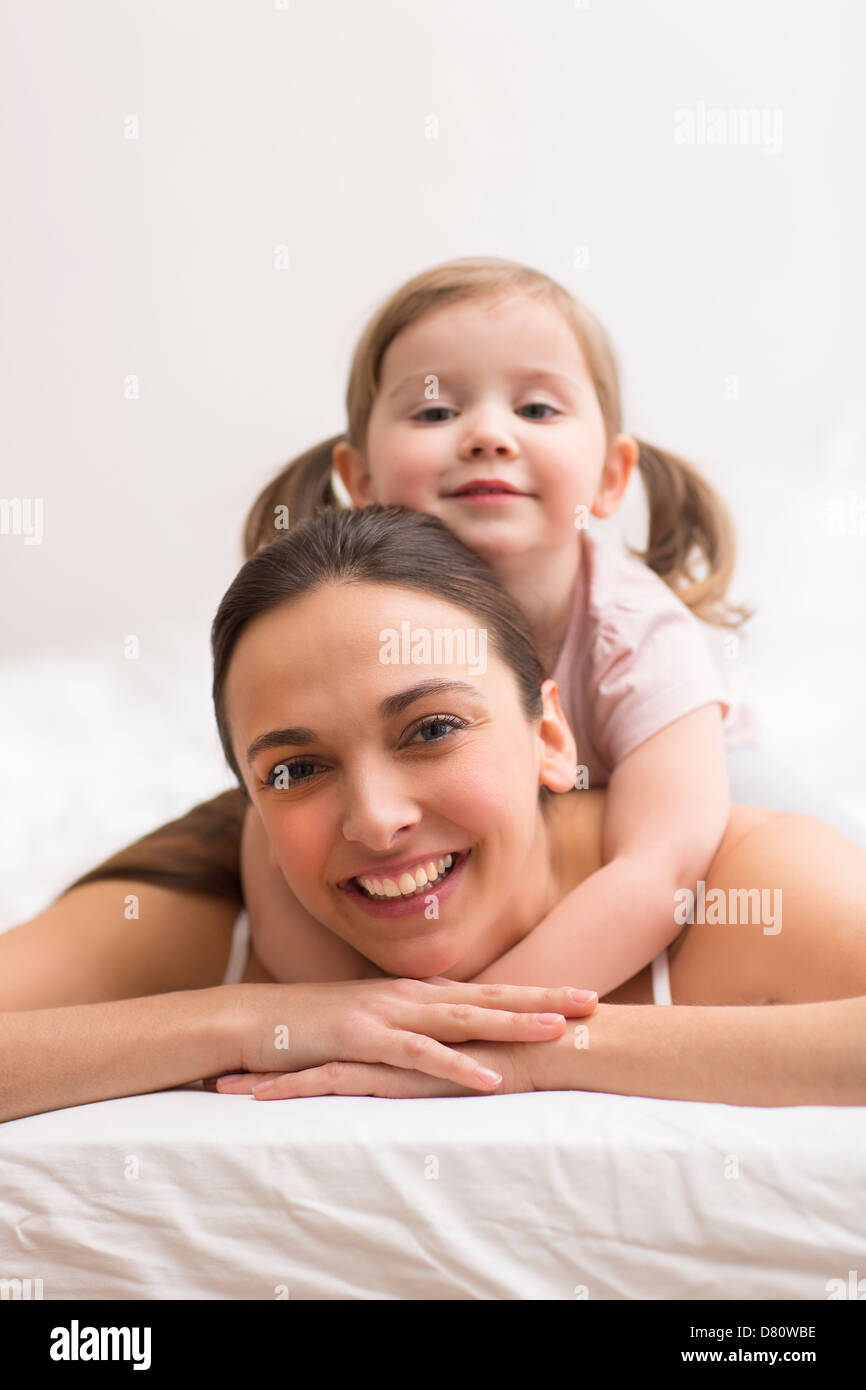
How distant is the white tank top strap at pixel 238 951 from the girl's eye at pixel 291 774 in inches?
16.9

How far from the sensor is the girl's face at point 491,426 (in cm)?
161

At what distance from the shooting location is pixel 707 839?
148 cm

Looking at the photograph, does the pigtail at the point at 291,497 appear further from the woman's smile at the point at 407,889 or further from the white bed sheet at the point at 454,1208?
the white bed sheet at the point at 454,1208

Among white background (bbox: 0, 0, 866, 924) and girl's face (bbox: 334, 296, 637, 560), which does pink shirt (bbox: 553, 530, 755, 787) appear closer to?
girl's face (bbox: 334, 296, 637, 560)

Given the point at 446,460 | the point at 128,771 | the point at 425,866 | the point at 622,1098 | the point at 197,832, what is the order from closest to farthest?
the point at 622,1098
the point at 425,866
the point at 446,460
the point at 197,832
the point at 128,771

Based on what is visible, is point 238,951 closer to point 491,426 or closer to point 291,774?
point 291,774

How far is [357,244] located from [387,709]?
85.3 inches

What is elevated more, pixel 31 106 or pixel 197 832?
pixel 31 106

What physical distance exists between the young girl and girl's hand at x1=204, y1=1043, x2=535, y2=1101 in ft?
0.68

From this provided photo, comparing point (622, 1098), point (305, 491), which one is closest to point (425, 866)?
point (622, 1098)

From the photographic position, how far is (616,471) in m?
1.90

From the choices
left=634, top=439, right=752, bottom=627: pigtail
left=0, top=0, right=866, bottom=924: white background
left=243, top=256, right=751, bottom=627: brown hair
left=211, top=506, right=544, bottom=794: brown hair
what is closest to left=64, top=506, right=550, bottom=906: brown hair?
left=211, top=506, right=544, bottom=794: brown hair
